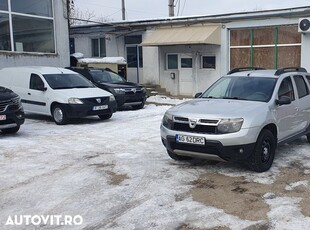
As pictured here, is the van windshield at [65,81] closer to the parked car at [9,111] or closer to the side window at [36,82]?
the side window at [36,82]

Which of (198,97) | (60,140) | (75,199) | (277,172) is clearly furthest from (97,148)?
(277,172)

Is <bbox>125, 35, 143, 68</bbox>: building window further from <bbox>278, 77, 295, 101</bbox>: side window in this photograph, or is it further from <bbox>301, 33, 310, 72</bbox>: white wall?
<bbox>278, 77, 295, 101</bbox>: side window

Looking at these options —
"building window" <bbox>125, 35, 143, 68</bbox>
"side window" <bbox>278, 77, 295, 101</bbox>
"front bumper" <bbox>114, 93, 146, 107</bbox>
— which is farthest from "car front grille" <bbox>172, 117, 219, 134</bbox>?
"building window" <bbox>125, 35, 143, 68</bbox>

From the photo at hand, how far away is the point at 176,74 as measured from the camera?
20.7 meters

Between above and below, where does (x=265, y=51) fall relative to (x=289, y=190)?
above

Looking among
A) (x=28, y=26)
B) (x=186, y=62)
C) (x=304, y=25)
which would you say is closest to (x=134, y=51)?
(x=186, y=62)

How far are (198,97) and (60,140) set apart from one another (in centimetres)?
348

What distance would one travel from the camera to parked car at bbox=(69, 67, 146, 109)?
1446 cm

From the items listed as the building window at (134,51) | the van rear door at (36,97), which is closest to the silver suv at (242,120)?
the van rear door at (36,97)

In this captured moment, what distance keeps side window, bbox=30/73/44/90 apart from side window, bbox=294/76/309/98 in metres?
7.44

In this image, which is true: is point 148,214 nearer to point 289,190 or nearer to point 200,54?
point 289,190

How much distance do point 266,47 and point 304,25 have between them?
2.29 meters

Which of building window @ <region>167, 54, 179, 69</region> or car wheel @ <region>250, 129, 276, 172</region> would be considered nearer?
car wheel @ <region>250, 129, 276, 172</region>

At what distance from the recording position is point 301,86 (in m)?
7.83
